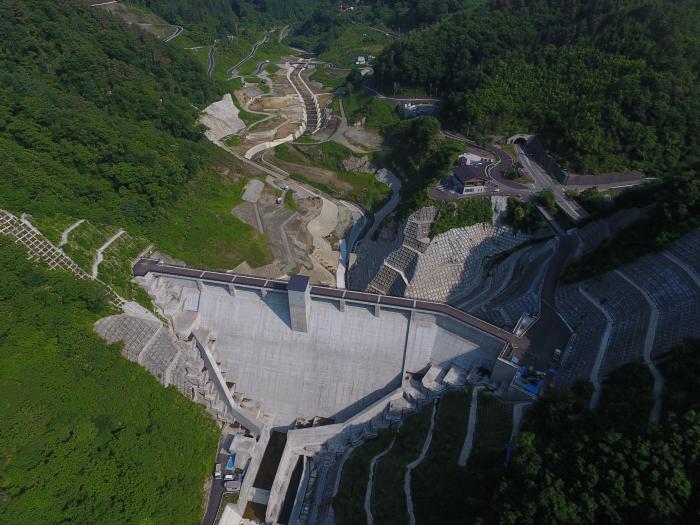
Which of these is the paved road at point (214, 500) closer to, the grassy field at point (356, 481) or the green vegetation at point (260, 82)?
the grassy field at point (356, 481)

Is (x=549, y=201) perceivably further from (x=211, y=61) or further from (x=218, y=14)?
(x=218, y=14)

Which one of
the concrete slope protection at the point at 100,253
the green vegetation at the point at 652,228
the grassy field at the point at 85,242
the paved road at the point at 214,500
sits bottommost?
the paved road at the point at 214,500

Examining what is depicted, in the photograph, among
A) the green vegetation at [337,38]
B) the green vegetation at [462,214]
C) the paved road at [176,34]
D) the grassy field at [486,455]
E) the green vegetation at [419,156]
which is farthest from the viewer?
the green vegetation at [337,38]

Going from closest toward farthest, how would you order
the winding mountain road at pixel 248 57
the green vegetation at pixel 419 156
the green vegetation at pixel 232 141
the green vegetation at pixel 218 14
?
the green vegetation at pixel 419 156
the green vegetation at pixel 232 141
the winding mountain road at pixel 248 57
the green vegetation at pixel 218 14

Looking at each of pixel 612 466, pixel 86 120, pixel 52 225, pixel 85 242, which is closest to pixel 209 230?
pixel 85 242

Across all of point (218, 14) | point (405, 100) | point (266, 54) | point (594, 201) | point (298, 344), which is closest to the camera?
point (298, 344)

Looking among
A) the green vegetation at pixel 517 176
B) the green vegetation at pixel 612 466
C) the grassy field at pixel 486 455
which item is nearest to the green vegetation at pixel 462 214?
the green vegetation at pixel 517 176

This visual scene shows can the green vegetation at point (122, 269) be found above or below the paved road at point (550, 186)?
below
